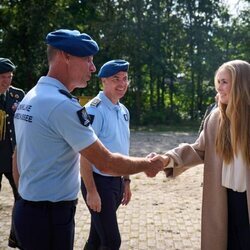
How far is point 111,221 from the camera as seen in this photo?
3.82 meters

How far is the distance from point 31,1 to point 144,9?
7078 millimetres

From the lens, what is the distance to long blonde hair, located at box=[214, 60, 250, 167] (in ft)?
10.5

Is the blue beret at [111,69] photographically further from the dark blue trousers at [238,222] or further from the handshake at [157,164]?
the dark blue trousers at [238,222]

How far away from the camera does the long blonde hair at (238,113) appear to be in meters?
3.19

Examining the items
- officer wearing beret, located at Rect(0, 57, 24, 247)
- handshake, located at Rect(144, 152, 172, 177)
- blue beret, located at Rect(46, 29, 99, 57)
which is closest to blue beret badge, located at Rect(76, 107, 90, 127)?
blue beret, located at Rect(46, 29, 99, 57)

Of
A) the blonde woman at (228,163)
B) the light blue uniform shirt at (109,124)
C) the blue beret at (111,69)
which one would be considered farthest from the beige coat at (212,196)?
the blue beret at (111,69)

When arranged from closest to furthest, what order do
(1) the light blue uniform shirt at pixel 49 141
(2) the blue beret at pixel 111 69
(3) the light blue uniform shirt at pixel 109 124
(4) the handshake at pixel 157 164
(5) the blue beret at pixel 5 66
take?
(1) the light blue uniform shirt at pixel 49 141 < (4) the handshake at pixel 157 164 < (3) the light blue uniform shirt at pixel 109 124 < (2) the blue beret at pixel 111 69 < (5) the blue beret at pixel 5 66

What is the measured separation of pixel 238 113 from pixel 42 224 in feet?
5.04

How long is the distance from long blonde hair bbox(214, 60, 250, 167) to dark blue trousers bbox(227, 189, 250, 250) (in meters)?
0.28

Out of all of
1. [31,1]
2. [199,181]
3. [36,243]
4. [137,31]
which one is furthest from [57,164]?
[137,31]

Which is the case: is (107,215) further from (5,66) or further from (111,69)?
(5,66)

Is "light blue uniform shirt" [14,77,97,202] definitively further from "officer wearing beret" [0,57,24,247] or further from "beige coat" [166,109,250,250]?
"officer wearing beret" [0,57,24,247]

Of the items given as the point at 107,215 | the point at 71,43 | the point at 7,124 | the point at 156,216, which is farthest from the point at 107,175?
the point at 156,216

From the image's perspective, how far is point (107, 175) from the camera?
3.88 metres
